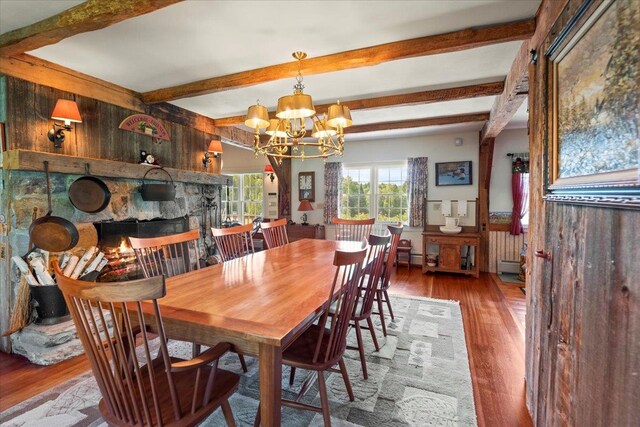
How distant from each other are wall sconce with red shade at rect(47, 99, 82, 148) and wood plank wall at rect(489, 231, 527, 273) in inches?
233

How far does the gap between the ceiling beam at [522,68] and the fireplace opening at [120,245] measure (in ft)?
12.9

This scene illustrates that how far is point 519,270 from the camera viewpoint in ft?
16.1

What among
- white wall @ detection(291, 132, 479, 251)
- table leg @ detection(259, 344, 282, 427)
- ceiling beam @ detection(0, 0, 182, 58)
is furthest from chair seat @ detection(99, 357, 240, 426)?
white wall @ detection(291, 132, 479, 251)

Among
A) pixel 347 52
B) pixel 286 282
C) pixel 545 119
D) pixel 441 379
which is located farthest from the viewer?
pixel 347 52

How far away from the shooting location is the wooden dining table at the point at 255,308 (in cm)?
116

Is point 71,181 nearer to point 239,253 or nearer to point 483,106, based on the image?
point 239,253

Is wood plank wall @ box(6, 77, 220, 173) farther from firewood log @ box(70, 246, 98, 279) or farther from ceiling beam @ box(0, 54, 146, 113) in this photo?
firewood log @ box(70, 246, 98, 279)

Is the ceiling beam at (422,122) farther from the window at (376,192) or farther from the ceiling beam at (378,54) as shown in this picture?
the ceiling beam at (378,54)

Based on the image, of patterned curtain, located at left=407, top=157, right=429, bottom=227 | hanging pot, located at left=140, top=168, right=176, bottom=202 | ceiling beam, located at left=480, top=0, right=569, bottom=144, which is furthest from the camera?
patterned curtain, located at left=407, top=157, right=429, bottom=227

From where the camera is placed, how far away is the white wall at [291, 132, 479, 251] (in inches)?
209

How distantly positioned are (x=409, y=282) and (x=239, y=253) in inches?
112

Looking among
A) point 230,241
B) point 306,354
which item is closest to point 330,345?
point 306,354

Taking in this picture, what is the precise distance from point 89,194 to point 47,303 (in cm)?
107

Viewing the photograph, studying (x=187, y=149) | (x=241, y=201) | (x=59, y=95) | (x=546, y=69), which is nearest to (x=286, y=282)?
(x=546, y=69)
